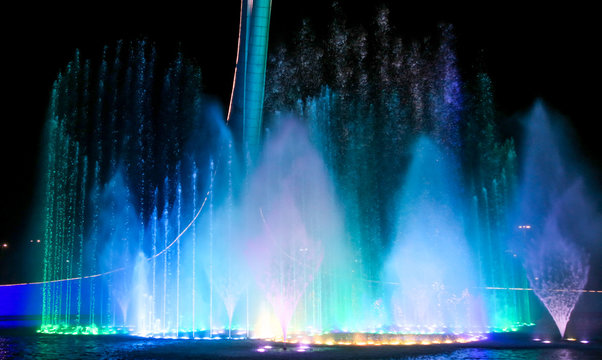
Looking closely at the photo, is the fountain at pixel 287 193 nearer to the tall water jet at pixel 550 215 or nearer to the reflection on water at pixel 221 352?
the tall water jet at pixel 550 215

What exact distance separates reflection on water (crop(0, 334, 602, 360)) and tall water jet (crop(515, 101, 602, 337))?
45.5ft

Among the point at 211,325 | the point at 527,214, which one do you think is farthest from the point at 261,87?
the point at 527,214

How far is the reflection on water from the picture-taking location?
8.77 m

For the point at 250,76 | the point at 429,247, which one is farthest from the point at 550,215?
the point at 250,76

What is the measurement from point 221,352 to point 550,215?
18.3 meters

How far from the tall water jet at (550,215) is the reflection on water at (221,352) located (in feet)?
45.5

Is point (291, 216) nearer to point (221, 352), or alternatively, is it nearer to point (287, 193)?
point (287, 193)

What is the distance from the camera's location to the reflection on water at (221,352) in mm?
8773

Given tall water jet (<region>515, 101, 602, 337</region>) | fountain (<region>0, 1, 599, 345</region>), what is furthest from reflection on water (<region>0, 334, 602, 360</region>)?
tall water jet (<region>515, 101, 602, 337</region>)

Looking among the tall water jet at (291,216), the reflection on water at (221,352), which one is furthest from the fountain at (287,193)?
the reflection on water at (221,352)

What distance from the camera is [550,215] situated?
23.5 m

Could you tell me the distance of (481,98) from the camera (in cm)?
2080

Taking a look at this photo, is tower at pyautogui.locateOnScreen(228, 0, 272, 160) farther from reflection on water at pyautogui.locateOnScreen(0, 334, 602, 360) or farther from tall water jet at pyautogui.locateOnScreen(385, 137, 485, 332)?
reflection on water at pyautogui.locateOnScreen(0, 334, 602, 360)

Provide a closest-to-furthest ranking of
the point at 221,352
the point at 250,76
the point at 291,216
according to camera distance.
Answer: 1. the point at 221,352
2. the point at 250,76
3. the point at 291,216
